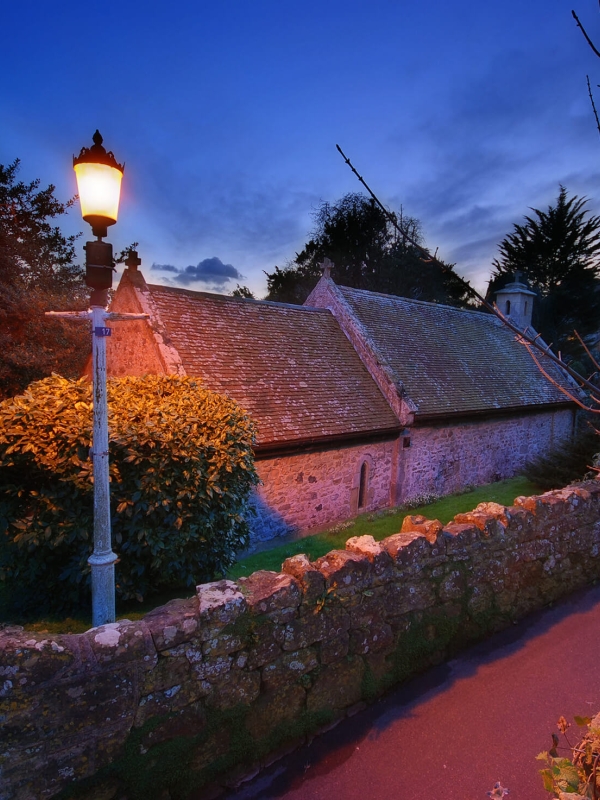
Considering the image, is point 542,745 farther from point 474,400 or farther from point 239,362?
point 474,400

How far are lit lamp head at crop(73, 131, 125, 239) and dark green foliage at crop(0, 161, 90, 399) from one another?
1190cm

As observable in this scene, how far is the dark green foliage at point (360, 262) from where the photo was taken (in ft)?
139

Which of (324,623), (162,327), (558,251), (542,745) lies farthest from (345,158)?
(558,251)

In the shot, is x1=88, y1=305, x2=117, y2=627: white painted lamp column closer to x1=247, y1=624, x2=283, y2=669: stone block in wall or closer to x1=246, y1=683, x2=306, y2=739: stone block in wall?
x1=247, y1=624, x2=283, y2=669: stone block in wall

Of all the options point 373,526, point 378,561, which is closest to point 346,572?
point 378,561

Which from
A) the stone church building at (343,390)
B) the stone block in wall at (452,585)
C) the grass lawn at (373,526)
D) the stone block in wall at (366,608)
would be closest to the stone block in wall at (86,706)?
the stone block in wall at (366,608)

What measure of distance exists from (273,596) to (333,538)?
789 cm

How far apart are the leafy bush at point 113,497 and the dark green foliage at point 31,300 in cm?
1019

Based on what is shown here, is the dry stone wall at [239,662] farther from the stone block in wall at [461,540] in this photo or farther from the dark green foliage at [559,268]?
the dark green foliage at [559,268]

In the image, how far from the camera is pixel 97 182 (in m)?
4.48

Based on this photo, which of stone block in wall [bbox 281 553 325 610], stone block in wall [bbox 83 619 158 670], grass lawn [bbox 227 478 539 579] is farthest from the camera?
grass lawn [bbox 227 478 539 579]

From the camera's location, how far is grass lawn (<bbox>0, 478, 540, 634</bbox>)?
588 centimetres

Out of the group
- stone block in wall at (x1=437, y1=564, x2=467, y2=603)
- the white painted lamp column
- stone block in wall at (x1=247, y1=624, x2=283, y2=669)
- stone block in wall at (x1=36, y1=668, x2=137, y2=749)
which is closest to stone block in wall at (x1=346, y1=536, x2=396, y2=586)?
stone block in wall at (x1=437, y1=564, x2=467, y2=603)

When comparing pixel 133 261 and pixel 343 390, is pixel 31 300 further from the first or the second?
pixel 343 390
